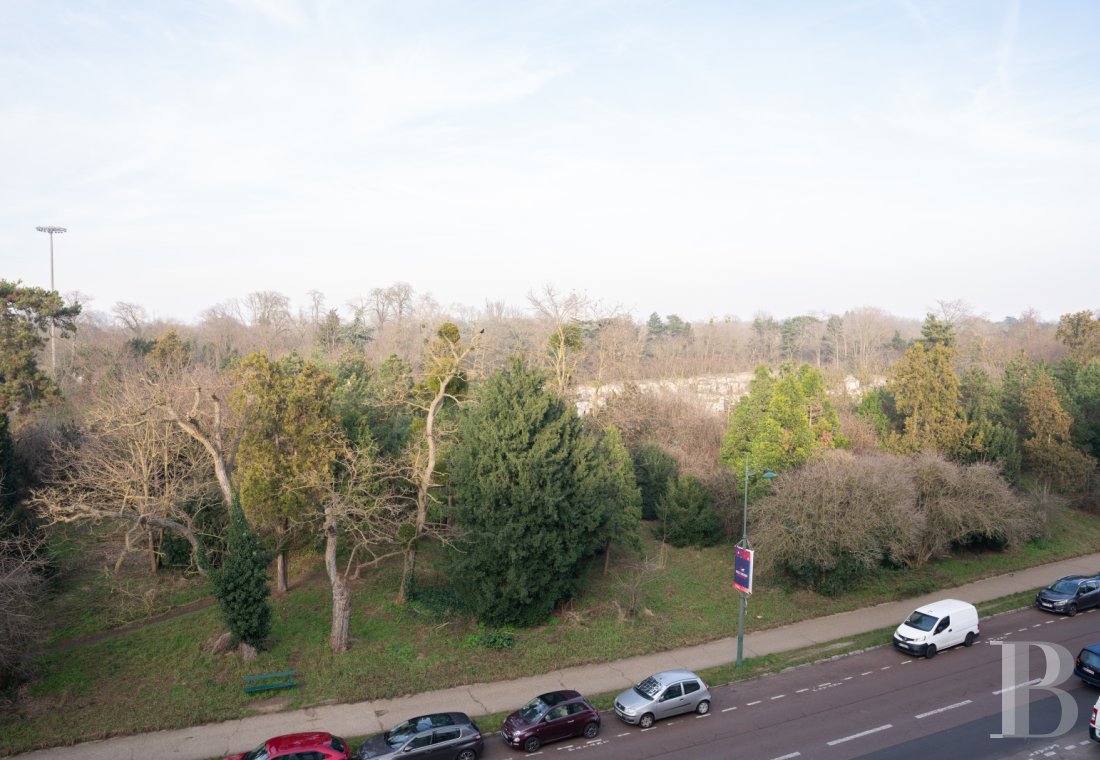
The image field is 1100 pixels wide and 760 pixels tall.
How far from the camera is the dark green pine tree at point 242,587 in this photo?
19.6 meters

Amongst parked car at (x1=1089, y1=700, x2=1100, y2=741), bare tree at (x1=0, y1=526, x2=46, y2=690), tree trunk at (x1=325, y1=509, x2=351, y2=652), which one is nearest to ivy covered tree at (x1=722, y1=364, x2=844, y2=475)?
parked car at (x1=1089, y1=700, x2=1100, y2=741)

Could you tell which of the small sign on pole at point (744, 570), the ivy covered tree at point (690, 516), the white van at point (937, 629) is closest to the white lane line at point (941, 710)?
the white van at point (937, 629)

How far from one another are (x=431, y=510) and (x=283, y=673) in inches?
318

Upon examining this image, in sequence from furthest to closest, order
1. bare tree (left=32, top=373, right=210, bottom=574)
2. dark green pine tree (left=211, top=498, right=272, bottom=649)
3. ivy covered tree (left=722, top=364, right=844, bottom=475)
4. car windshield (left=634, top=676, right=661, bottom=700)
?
ivy covered tree (left=722, top=364, right=844, bottom=475) < bare tree (left=32, top=373, right=210, bottom=574) < dark green pine tree (left=211, top=498, right=272, bottom=649) < car windshield (left=634, top=676, right=661, bottom=700)

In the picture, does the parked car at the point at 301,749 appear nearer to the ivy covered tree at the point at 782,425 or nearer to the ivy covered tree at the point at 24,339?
the ivy covered tree at the point at 782,425

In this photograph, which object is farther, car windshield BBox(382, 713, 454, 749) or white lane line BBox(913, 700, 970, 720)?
white lane line BBox(913, 700, 970, 720)

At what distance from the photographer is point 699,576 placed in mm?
29359

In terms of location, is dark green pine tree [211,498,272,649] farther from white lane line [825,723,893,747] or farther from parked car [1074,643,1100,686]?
parked car [1074,643,1100,686]

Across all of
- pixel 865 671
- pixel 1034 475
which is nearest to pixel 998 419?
pixel 1034 475

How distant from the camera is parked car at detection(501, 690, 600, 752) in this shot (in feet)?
53.0

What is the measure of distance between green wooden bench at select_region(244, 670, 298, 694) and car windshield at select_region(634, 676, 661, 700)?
9849mm

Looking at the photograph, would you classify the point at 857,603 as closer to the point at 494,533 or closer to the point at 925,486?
the point at 925,486

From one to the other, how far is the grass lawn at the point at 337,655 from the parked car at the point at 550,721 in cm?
131

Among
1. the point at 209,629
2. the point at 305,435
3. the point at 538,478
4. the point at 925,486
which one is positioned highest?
the point at 305,435
